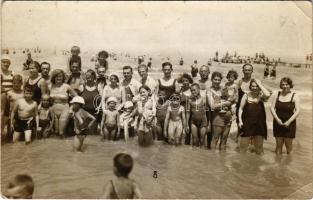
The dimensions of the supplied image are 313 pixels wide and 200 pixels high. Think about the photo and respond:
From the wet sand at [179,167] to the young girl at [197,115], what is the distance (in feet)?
0.31

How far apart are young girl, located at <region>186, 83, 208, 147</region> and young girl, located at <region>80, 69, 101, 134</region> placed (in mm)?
681

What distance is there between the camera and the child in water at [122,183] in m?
2.78

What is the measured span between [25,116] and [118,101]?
2.29ft

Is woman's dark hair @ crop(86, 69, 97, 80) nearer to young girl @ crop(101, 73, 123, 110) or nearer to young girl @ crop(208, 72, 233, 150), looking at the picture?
young girl @ crop(101, 73, 123, 110)

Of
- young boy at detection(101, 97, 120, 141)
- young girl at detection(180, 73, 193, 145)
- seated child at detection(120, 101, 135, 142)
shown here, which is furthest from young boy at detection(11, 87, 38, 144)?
young girl at detection(180, 73, 193, 145)

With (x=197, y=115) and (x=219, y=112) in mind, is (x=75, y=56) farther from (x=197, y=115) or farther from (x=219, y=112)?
(x=219, y=112)

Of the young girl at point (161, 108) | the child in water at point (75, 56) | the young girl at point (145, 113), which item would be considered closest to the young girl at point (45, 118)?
the child in water at point (75, 56)

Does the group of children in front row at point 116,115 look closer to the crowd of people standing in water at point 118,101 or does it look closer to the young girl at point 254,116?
the crowd of people standing in water at point 118,101

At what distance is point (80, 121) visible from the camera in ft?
9.22

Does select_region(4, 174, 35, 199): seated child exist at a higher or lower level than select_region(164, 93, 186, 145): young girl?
lower

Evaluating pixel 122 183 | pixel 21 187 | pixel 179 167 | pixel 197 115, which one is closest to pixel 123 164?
pixel 122 183

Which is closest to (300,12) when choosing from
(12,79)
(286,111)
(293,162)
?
(286,111)

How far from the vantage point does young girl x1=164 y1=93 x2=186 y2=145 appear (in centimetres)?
282

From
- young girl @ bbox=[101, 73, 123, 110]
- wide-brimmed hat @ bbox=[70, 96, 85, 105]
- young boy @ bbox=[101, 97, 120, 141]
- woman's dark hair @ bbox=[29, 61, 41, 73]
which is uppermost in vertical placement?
woman's dark hair @ bbox=[29, 61, 41, 73]
